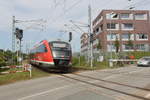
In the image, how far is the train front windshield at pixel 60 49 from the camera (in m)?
20.1

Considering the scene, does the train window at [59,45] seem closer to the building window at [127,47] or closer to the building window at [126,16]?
the building window at [127,47]

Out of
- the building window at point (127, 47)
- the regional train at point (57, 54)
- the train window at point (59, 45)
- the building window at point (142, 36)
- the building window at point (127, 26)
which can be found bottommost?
the regional train at point (57, 54)

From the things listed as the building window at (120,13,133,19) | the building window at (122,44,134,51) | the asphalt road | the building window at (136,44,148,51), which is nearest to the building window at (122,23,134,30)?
the building window at (120,13,133,19)

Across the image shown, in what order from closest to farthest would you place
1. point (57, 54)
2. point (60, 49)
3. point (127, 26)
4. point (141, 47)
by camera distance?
point (57, 54) < point (60, 49) < point (141, 47) < point (127, 26)

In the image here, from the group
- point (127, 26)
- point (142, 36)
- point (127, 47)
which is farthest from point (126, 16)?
point (127, 47)

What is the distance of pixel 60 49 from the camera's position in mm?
20406

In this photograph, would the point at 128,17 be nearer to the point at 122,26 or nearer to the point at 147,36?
the point at 122,26

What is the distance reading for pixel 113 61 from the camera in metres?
32.4

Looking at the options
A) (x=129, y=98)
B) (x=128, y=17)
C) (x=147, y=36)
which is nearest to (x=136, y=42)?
(x=147, y=36)

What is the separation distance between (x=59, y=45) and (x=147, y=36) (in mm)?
42827

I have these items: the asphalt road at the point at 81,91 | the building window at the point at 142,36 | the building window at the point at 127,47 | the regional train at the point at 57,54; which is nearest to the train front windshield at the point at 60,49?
the regional train at the point at 57,54

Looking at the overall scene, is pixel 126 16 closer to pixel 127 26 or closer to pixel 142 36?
pixel 127 26

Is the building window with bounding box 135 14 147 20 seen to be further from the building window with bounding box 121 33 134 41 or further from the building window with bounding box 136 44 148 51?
the building window with bounding box 136 44 148 51

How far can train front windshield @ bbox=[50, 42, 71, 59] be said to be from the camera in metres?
20.1
